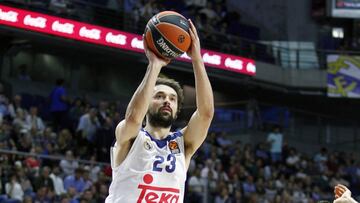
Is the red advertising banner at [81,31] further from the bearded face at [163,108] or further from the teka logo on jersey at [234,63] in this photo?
A: the bearded face at [163,108]

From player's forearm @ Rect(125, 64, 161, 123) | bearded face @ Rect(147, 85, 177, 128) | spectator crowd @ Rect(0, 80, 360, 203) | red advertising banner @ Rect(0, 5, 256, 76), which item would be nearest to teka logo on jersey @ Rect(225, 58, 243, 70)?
red advertising banner @ Rect(0, 5, 256, 76)

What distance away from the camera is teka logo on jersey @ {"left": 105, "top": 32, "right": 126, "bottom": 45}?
68.0 ft

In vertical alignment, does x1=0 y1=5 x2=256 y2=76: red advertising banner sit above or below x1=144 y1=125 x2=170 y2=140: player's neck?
below

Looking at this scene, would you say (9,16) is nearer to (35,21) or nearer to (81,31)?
(35,21)

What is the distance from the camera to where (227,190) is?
17.5 metres

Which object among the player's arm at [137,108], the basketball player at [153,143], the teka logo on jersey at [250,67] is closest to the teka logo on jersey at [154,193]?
the basketball player at [153,143]

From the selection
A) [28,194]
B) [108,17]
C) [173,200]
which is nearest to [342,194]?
[173,200]

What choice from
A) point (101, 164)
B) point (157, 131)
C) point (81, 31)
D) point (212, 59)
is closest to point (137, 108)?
point (157, 131)

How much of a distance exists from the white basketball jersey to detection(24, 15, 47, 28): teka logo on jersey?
13.0 m

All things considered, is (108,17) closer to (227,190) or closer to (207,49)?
(207,49)

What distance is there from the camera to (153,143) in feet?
21.4

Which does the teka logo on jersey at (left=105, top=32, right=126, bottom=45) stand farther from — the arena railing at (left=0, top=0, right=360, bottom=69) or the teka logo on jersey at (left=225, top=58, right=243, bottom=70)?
the teka logo on jersey at (left=225, top=58, right=243, bottom=70)

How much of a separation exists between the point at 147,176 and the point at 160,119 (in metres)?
0.46

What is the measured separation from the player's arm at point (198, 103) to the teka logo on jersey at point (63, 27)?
13160 millimetres
